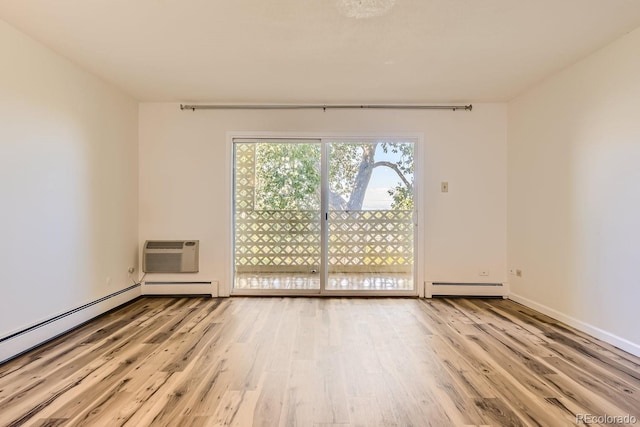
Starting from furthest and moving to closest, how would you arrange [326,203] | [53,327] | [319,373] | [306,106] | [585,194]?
1. [326,203]
2. [306,106]
3. [585,194]
4. [53,327]
5. [319,373]

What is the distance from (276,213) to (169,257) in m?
1.39

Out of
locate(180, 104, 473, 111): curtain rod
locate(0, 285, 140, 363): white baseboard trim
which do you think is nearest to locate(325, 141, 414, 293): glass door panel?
locate(180, 104, 473, 111): curtain rod

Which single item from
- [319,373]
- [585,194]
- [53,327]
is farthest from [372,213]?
[53,327]

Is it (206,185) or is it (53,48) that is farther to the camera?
(206,185)

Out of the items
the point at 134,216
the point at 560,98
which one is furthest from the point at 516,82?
the point at 134,216

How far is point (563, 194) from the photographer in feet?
9.43

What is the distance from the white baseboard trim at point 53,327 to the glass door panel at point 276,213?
1.33 m

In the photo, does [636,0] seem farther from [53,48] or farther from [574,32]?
[53,48]

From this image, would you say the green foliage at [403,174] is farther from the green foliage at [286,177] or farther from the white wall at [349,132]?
the green foliage at [286,177]

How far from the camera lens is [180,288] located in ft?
12.4

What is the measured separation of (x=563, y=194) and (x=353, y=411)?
275 centimetres

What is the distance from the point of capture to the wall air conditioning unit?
3693mm

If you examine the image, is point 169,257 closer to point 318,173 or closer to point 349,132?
point 318,173

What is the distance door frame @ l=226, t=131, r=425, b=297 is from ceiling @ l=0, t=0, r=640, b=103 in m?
0.57
